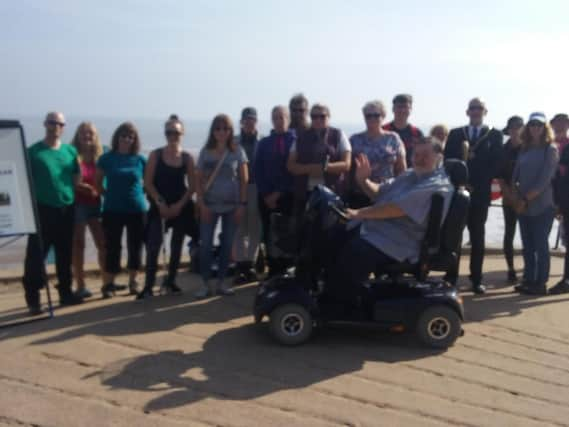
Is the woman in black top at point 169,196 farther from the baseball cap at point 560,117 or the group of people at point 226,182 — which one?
the baseball cap at point 560,117

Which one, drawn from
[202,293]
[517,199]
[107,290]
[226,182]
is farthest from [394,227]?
[107,290]

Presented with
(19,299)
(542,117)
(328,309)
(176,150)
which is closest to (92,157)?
(176,150)

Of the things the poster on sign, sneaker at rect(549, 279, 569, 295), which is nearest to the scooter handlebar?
the poster on sign

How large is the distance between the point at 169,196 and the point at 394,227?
2.31 meters

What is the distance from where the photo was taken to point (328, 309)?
5.22 m

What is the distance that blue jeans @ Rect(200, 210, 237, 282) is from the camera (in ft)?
21.2

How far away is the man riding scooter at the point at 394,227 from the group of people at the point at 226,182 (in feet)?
1.60

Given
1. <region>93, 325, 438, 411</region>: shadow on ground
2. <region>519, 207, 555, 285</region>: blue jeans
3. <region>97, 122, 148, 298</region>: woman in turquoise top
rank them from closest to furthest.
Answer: <region>93, 325, 438, 411</region>: shadow on ground → <region>97, 122, 148, 298</region>: woman in turquoise top → <region>519, 207, 555, 285</region>: blue jeans

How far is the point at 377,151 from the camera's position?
6305 millimetres

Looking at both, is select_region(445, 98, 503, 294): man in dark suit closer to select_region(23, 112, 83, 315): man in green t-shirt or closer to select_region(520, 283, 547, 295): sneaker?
select_region(520, 283, 547, 295): sneaker

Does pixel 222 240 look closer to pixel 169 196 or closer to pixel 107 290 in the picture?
pixel 169 196

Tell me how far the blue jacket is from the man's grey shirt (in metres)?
1.47

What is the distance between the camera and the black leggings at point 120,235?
21.0ft

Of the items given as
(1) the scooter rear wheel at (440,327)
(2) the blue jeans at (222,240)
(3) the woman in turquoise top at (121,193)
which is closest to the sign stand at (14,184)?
(3) the woman in turquoise top at (121,193)
